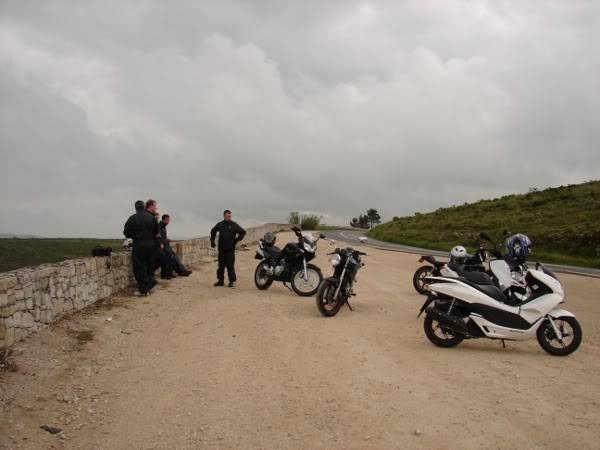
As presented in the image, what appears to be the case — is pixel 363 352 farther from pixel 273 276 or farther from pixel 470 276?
pixel 273 276

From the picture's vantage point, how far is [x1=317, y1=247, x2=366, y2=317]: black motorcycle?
973 cm

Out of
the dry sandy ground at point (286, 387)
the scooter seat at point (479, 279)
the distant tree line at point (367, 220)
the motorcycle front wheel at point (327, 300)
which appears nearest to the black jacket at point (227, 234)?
the dry sandy ground at point (286, 387)

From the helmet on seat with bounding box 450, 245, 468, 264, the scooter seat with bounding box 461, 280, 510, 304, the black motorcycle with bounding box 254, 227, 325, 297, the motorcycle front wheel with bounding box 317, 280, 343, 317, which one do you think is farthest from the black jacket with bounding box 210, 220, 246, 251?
the scooter seat with bounding box 461, 280, 510, 304

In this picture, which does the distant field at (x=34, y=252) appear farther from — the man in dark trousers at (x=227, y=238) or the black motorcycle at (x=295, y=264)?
the black motorcycle at (x=295, y=264)

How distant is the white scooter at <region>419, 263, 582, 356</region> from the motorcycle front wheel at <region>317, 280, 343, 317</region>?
2.16 m

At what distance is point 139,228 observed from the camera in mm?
11250

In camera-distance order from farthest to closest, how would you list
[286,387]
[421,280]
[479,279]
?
[421,280], [479,279], [286,387]

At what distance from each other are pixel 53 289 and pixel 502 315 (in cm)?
644

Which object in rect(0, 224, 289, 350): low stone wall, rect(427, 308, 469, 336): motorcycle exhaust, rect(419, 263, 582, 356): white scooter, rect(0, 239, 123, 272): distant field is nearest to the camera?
rect(0, 224, 289, 350): low stone wall

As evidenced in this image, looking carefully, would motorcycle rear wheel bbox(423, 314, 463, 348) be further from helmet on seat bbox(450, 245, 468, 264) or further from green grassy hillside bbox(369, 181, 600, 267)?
green grassy hillside bbox(369, 181, 600, 267)

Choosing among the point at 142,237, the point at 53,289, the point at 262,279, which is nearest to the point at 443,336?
the point at 53,289

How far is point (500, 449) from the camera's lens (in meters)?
4.54

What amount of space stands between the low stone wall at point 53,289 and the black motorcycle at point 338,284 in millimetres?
4017

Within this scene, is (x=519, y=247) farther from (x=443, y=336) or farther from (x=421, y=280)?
(x=421, y=280)
